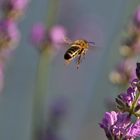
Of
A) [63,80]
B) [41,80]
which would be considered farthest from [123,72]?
[63,80]

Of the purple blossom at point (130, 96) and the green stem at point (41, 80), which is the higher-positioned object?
the green stem at point (41, 80)

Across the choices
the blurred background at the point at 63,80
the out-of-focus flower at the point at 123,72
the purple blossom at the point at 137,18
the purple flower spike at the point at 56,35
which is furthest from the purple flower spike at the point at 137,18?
the purple flower spike at the point at 56,35

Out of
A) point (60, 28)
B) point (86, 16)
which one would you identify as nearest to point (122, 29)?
point (60, 28)

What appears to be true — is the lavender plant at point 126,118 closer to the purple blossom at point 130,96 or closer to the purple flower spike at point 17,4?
the purple blossom at point 130,96

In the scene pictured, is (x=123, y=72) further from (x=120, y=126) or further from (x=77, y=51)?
(x=120, y=126)

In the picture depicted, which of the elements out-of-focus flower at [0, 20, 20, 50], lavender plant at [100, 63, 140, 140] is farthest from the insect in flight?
out-of-focus flower at [0, 20, 20, 50]

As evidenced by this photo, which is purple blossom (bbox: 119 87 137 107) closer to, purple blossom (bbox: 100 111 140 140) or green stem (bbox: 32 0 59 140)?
purple blossom (bbox: 100 111 140 140)

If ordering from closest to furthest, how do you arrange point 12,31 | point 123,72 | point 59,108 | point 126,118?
point 126,118 → point 123,72 → point 12,31 → point 59,108
